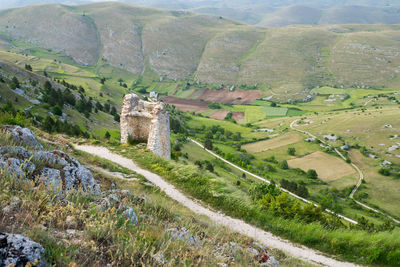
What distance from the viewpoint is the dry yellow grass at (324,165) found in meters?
75.0

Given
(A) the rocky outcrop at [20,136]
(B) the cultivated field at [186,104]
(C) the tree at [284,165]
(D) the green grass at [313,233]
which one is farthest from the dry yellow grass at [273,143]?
(A) the rocky outcrop at [20,136]

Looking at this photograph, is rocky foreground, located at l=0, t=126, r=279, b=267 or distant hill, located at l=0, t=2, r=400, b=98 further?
distant hill, located at l=0, t=2, r=400, b=98

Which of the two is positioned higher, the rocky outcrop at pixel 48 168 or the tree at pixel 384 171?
the rocky outcrop at pixel 48 168

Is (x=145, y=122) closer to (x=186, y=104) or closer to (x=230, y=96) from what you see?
(x=186, y=104)

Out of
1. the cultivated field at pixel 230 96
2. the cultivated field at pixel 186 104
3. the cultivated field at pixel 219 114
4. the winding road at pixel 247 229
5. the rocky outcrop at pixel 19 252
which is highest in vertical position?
the rocky outcrop at pixel 19 252

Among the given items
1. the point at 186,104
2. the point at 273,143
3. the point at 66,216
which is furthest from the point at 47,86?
the point at 186,104

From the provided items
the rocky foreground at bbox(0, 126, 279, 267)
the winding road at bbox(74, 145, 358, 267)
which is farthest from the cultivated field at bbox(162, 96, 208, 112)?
the rocky foreground at bbox(0, 126, 279, 267)

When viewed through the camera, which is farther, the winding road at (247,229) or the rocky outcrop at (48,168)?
the winding road at (247,229)

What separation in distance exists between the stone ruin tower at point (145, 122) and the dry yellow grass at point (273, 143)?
7488cm

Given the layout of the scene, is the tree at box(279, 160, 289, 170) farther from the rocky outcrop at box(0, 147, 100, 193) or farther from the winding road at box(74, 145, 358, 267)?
the rocky outcrop at box(0, 147, 100, 193)

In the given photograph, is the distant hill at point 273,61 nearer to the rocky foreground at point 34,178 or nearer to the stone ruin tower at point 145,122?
the stone ruin tower at point 145,122

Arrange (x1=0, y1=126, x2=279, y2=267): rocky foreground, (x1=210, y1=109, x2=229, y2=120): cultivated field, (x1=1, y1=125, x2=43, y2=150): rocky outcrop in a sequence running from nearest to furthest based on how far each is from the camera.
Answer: (x1=0, y1=126, x2=279, y2=267): rocky foreground
(x1=1, y1=125, x2=43, y2=150): rocky outcrop
(x1=210, y1=109, x2=229, y2=120): cultivated field

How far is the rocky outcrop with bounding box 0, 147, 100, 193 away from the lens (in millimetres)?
6933

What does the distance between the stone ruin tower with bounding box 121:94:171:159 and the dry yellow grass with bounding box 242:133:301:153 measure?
246 feet
